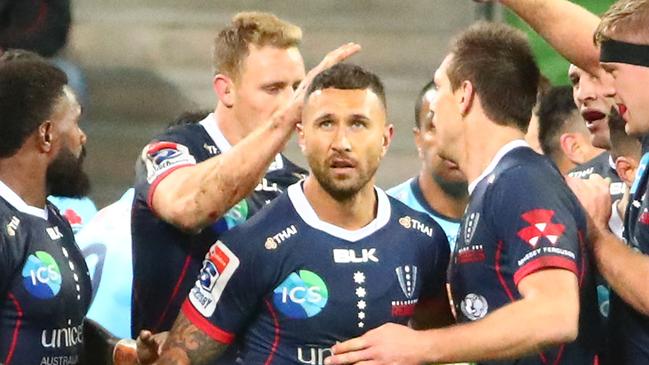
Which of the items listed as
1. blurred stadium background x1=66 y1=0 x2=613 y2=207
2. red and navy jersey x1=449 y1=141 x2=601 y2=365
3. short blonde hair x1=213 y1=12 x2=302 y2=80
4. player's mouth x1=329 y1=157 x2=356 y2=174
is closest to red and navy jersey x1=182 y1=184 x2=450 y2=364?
player's mouth x1=329 y1=157 x2=356 y2=174

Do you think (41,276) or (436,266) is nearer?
(436,266)

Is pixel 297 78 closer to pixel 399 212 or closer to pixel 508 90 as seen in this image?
pixel 399 212

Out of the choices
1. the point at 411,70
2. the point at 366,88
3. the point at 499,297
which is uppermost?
the point at 366,88

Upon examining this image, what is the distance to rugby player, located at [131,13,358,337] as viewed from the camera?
3.97 meters

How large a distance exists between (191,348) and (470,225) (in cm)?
86

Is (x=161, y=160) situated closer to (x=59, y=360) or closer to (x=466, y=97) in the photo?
(x=59, y=360)

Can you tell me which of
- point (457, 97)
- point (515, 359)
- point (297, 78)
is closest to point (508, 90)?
point (457, 97)

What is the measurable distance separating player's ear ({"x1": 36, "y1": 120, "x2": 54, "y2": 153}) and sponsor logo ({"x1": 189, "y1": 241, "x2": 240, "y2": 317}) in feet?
2.55

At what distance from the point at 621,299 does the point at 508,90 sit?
0.61 meters

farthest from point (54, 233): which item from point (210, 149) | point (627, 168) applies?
point (627, 168)

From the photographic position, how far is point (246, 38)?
4.68m

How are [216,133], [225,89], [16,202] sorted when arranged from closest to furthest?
1. [16,202]
2. [216,133]
3. [225,89]

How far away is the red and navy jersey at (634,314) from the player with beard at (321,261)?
0.54 metres

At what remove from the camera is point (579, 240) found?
346 centimetres
